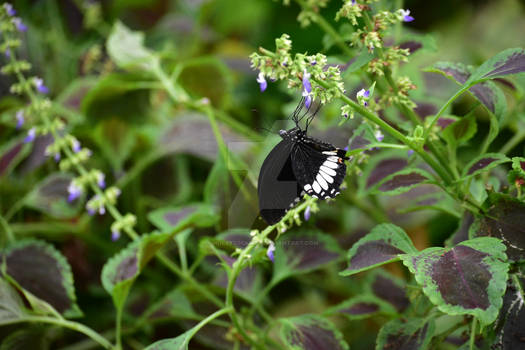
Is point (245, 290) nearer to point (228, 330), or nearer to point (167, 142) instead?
point (228, 330)

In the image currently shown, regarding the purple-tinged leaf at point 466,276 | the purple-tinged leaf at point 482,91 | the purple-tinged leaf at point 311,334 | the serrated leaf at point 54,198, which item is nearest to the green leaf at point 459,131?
the purple-tinged leaf at point 482,91

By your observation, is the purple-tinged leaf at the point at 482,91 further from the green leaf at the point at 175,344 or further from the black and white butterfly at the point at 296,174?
the green leaf at the point at 175,344

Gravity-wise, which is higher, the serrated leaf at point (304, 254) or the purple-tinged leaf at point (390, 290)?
the serrated leaf at point (304, 254)

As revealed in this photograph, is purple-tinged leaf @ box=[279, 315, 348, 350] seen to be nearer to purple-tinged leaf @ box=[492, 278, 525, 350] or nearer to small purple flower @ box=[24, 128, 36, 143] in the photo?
purple-tinged leaf @ box=[492, 278, 525, 350]

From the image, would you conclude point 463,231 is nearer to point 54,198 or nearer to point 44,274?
point 44,274

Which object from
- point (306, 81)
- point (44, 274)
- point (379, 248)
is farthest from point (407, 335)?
point (44, 274)

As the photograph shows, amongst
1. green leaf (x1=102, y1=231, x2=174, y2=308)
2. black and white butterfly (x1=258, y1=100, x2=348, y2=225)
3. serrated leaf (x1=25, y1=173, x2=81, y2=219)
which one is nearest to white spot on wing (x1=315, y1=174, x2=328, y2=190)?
black and white butterfly (x1=258, y1=100, x2=348, y2=225)

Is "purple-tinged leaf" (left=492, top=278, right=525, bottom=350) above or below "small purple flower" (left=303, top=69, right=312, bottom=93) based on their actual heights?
below
